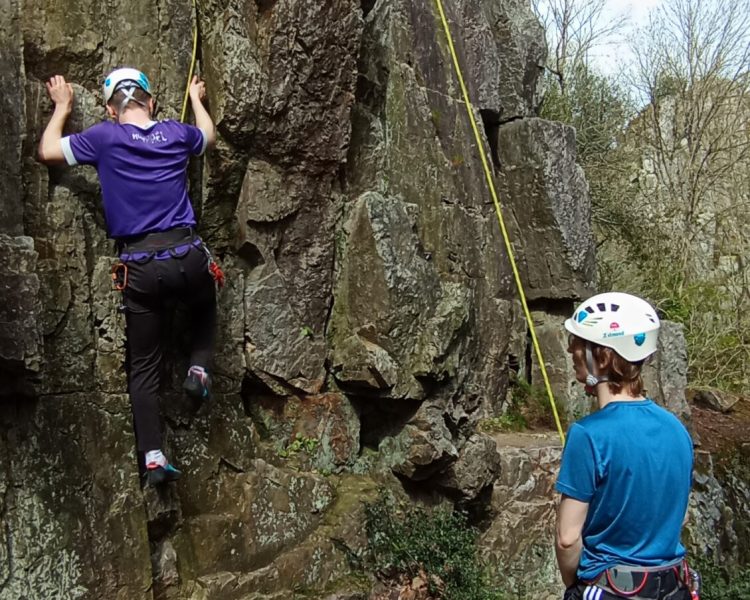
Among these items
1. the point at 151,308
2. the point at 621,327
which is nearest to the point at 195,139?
the point at 151,308

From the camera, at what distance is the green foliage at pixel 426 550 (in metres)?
5.97

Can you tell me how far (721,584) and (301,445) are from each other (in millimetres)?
3635

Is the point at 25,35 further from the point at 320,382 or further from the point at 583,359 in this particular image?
the point at 583,359

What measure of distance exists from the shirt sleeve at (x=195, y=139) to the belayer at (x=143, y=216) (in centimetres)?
3

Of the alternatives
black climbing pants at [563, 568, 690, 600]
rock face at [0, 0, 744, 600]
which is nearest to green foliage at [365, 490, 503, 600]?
rock face at [0, 0, 744, 600]

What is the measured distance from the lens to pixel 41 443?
4.33 metres

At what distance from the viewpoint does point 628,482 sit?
2576 mm

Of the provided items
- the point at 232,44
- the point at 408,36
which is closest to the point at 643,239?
the point at 408,36

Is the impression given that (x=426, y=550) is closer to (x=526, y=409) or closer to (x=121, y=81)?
(x=526, y=409)

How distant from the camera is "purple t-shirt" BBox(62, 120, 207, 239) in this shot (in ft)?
14.6

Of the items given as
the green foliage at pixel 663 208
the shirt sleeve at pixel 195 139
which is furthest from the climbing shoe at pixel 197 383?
the green foliage at pixel 663 208

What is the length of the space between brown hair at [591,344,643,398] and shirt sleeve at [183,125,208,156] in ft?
10.2

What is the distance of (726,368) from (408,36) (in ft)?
30.4

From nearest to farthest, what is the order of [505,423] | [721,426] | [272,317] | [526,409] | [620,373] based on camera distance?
[620,373] < [272,317] < [505,423] < [526,409] < [721,426]
